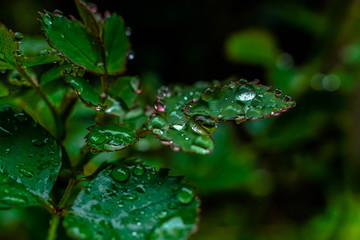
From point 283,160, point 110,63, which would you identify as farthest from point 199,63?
point 110,63

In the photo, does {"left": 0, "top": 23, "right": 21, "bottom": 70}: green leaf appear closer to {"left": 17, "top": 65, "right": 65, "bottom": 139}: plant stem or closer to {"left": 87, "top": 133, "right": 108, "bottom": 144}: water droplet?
{"left": 17, "top": 65, "right": 65, "bottom": 139}: plant stem

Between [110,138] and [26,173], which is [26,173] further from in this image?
[110,138]

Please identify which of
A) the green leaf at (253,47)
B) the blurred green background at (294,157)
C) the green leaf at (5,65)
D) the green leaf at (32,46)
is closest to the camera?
the green leaf at (5,65)

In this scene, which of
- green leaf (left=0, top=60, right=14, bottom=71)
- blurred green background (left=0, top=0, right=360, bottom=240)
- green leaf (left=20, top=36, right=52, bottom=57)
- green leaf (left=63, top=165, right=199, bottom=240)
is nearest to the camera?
green leaf (left=63, top=165, right=199, bottom=240)

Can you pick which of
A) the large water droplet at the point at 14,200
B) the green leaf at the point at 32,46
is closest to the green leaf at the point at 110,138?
the large water droplet at the point at 14,200

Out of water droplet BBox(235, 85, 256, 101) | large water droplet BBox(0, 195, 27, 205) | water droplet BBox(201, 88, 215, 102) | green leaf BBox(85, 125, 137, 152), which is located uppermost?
water droplet BBox(235, 85, 256, 101)

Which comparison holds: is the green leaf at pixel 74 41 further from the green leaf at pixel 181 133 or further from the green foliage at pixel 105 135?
the green leaf at pixel 181 133

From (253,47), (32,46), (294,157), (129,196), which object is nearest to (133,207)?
(129,196)

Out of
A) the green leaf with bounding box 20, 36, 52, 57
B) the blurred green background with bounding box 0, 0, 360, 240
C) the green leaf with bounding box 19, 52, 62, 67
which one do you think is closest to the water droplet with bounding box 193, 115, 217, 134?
the green leaf with bounding box 19, 52, 62, 67
